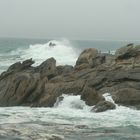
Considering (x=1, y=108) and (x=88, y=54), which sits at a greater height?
(x=88, y=54)

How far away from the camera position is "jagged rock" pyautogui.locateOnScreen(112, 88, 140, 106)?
26547 mm

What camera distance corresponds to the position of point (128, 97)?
87.6 ft

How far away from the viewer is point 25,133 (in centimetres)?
1839

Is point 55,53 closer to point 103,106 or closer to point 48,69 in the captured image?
point 48,69

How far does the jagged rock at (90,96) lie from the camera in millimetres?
26406

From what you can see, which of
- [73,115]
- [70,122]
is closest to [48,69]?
[73,115]

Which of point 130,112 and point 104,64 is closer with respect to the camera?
point 130,112

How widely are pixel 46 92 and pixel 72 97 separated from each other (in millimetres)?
1697

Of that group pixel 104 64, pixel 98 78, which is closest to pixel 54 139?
pixel 98 78

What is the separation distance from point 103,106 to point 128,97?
2.30 m

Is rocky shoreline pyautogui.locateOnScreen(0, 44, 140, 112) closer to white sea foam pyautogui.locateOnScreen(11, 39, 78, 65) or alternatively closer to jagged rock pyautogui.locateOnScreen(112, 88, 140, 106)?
jagged rock pyautogui.locateOnScreen(112, 88, 140, 106)

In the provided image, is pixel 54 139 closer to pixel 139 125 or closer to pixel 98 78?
pixel 139 125

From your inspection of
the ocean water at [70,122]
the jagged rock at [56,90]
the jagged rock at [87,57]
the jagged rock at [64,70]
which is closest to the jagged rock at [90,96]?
the ocean water at [70,122]

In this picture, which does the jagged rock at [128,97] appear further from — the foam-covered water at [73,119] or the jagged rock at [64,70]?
the jagged rock at [64,70]
